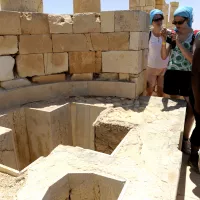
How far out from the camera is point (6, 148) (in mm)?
3070

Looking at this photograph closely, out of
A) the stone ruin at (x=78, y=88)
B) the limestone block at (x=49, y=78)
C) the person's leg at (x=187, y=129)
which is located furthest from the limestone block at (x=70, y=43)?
the person's leg at (x=187, y=129)

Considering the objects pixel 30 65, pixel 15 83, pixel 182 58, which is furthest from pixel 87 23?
pixel 182 58

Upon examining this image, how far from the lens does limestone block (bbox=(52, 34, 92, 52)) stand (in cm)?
455

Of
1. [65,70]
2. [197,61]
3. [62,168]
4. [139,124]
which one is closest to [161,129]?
[139,124]

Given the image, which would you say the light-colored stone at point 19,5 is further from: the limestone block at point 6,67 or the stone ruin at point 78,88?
the limestone block at point 6,67

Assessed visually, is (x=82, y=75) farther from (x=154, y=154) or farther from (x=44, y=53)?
(x=154, y=154)

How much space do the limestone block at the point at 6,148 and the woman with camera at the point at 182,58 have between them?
2.66m

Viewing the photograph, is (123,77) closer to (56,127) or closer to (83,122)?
(83,122)

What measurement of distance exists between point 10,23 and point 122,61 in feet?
7.35

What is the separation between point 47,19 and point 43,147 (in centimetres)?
251

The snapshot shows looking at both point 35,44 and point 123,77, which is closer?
point 35,44

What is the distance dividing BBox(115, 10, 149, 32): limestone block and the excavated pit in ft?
4.69


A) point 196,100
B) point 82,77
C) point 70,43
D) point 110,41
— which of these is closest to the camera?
point 196,100

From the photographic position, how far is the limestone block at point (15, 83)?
4191 millimetres
